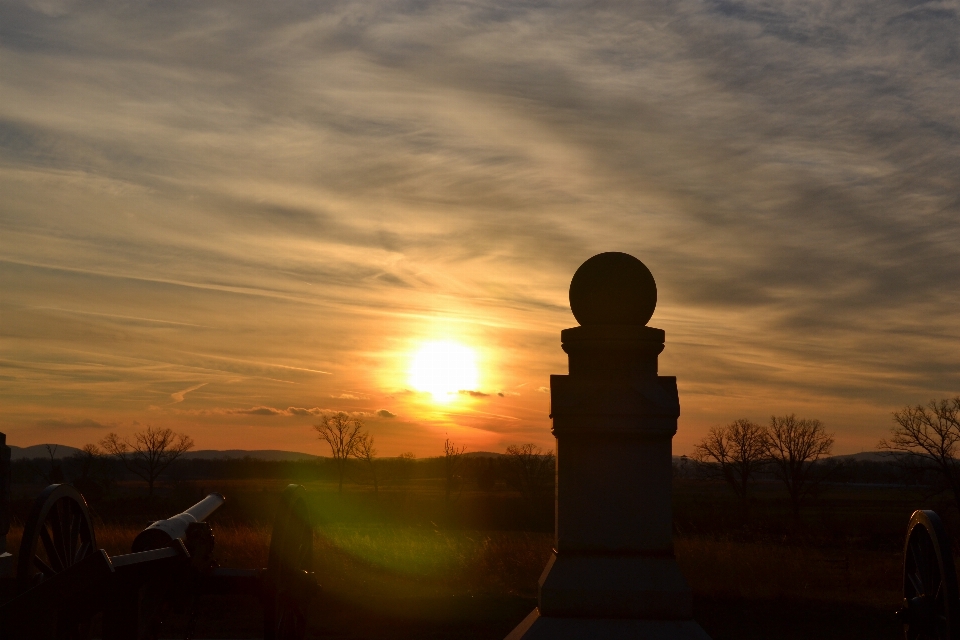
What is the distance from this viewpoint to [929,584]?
5020 mm

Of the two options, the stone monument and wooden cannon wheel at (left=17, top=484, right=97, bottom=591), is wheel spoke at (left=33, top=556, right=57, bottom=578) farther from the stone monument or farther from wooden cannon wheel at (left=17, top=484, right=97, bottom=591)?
the stone monument

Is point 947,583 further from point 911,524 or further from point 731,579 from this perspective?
point 731,579

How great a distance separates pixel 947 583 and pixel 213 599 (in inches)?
365

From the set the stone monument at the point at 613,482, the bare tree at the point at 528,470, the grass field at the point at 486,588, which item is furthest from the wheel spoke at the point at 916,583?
the bare tree at the point at 528,470

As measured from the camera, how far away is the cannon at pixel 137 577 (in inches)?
182

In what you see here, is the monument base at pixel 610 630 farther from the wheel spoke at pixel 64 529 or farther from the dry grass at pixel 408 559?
the dry grass at pixel 408 559

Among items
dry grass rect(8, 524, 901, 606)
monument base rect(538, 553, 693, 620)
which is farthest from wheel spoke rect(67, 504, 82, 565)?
dry grass rect(8, 524, 901, 606)

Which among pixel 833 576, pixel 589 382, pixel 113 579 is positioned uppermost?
pixel 589 382

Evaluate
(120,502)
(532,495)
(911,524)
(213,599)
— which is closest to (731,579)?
(213,599)

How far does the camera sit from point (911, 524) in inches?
209

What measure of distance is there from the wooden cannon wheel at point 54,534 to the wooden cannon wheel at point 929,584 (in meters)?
4.73

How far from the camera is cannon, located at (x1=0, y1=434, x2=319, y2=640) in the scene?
462 cm

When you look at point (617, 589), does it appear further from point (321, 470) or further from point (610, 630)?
point (321, 470)

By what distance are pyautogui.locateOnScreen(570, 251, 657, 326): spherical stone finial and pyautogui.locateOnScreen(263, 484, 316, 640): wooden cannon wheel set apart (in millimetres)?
2417
